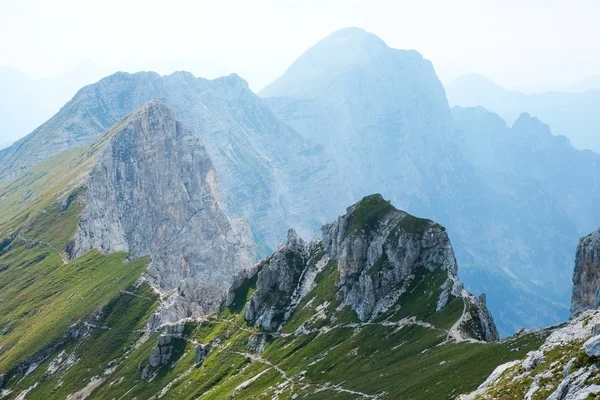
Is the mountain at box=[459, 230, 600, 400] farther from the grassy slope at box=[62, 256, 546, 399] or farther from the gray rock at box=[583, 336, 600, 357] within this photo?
the grassy slope at box=[62, 256, 546, 399]

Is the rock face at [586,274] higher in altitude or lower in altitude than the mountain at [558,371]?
lower

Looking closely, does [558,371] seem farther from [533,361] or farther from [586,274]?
[586,274]

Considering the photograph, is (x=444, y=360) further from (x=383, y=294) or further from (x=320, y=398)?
(x=383, y=294)

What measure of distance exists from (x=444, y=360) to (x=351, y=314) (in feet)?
273

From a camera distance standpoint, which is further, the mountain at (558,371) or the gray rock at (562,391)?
the gray rock at (562,391)

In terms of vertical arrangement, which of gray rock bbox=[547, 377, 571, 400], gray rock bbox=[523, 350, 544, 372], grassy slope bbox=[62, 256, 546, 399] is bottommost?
grassy slope bbox=[62, 256, 546, 399]

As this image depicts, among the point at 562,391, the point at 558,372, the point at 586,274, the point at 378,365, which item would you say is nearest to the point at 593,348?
the point at 562,391

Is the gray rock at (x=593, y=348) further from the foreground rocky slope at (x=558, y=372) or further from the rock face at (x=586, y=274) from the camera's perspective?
the rock face at (x=586, y=274)

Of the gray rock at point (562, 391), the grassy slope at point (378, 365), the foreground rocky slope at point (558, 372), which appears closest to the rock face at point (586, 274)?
the grassy slope at point (378, 365)

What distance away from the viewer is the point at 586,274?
6417 inches

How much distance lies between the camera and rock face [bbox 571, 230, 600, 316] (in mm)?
157875

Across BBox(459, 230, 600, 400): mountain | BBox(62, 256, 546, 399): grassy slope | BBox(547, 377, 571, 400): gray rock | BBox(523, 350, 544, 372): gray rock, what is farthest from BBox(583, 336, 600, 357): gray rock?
BBox(62, 256, 546, 399): grassy slope

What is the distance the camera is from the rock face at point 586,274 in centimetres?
15788

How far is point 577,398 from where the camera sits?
4447 centimetres
